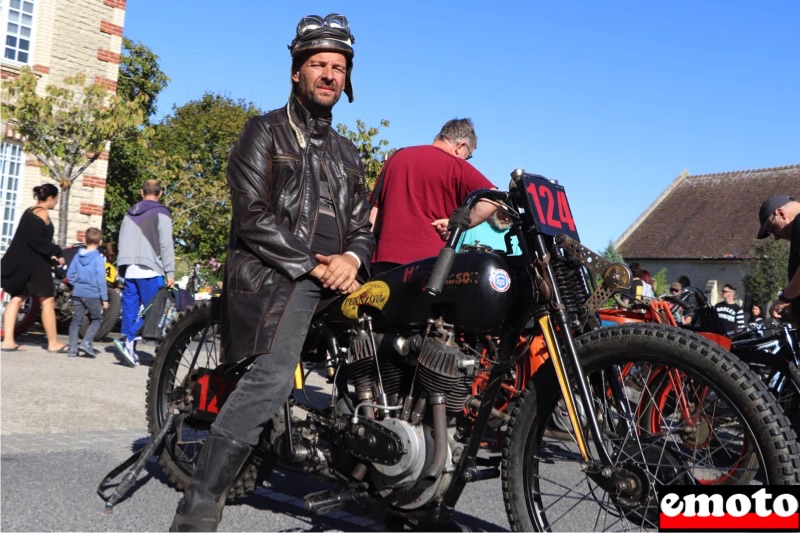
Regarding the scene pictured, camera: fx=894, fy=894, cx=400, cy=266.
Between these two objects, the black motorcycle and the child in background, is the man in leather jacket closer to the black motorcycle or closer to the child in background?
the black motorcycle

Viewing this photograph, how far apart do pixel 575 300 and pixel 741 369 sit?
74 cm

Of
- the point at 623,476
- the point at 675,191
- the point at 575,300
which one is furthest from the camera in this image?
the point at 675,191

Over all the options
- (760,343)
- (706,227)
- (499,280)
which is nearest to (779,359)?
(760,343)

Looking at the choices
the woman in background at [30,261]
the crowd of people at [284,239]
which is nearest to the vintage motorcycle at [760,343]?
the crowd of people at [284,239]

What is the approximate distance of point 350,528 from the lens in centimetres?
400

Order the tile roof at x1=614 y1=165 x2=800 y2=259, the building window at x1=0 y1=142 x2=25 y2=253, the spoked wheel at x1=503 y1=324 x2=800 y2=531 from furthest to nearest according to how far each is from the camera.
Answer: the tile roof at x1=614 y1=165 x2=800 y2=259
the building window at x1=0 y1=142 x2=25 y2=253
the spoked wheel at x1=503 y1=324 x2=800 y2=531

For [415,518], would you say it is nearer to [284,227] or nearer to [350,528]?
[350,528]

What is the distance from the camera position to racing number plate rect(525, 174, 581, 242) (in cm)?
344

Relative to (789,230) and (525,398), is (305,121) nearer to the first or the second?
(525,398)

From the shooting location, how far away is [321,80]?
12.9ft

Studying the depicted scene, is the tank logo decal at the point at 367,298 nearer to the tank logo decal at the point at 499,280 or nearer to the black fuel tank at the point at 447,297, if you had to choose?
the black fuel tank at the point at 447,297

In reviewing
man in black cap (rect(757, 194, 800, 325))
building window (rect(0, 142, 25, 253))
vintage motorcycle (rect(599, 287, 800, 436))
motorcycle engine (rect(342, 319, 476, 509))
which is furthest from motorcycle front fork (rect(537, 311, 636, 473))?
building window (rect(0, 142, 25, 253))

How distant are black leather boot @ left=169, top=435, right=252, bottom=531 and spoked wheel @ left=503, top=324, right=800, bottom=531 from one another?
112 centimetres

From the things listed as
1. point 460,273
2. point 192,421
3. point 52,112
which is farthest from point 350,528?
point 52,112
